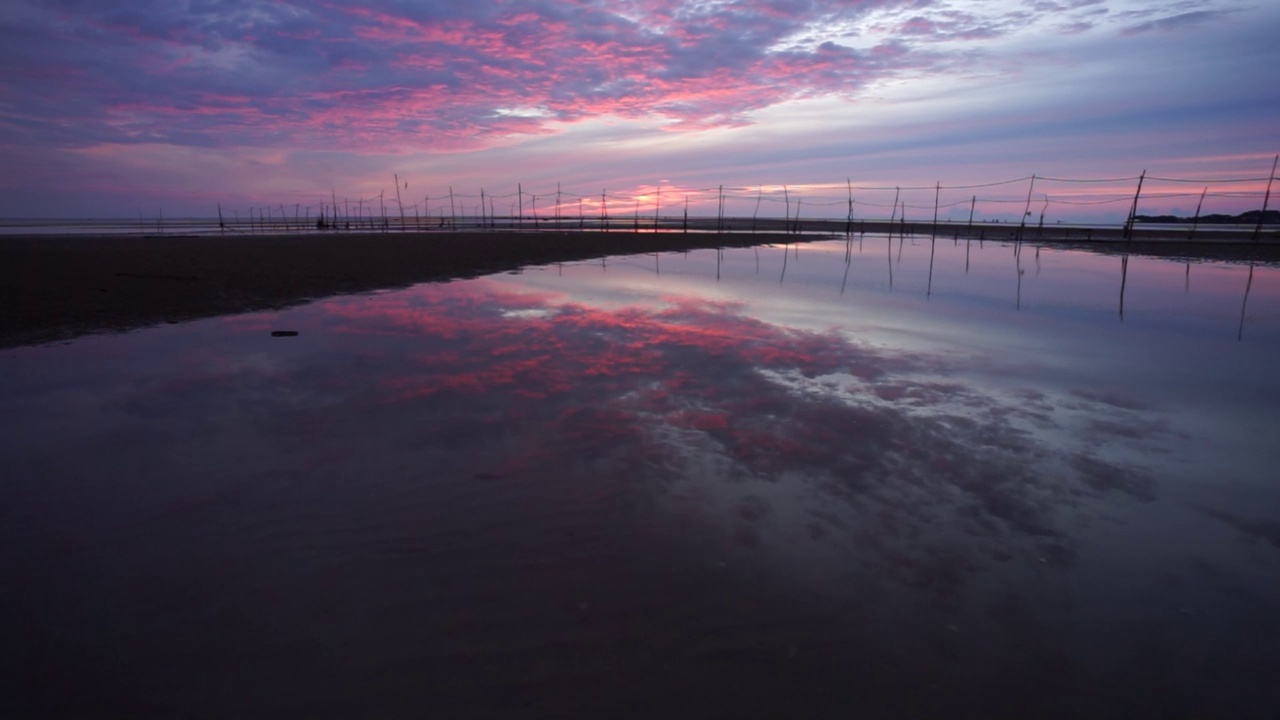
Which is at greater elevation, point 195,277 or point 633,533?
point 195,277

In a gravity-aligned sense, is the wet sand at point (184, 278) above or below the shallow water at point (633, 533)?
above

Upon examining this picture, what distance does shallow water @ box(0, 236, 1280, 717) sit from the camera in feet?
8.68

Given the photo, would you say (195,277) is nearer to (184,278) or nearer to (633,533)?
(184,278)

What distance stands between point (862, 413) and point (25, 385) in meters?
8.84

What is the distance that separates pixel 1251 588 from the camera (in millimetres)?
3381

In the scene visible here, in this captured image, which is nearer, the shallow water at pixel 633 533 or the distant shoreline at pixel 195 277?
the shallow water at pixel 633 533

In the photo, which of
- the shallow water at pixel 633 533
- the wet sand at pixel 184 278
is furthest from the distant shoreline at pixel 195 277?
the shallow water at pixel 633 533

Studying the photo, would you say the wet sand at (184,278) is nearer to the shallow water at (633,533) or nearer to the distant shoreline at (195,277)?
the distant shoreline at (195,277)

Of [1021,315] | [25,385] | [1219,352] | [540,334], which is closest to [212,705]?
[25,385]

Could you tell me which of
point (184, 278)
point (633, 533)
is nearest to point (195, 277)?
point (184, 278)

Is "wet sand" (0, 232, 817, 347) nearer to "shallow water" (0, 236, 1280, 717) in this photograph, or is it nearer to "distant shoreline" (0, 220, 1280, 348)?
"distant shoreline" (0, 220, 1280, 348)

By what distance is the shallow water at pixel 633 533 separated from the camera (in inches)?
104

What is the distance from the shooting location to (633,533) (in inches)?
151

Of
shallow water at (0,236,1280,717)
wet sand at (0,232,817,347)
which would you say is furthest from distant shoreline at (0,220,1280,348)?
shallow water at (0,236,1280,717)
